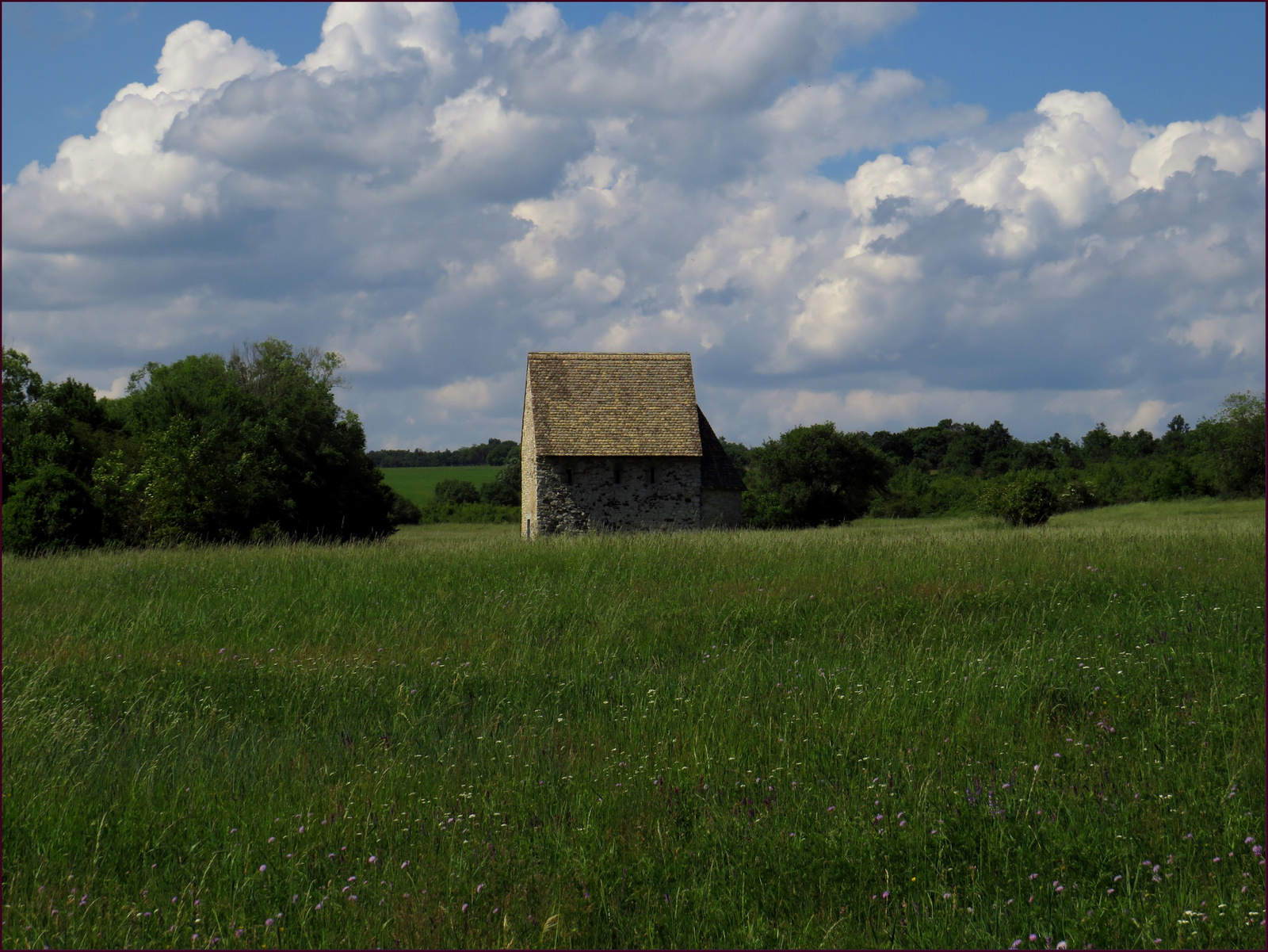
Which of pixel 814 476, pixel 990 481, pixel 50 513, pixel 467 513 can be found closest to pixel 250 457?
pixel 50 513

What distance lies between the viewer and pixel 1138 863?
376cm

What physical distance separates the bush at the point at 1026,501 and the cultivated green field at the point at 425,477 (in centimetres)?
5190

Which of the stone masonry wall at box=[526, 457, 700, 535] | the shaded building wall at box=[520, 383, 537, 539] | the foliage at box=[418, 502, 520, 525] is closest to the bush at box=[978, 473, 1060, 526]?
the stone masonry wall at box=[526, 457, 700, 535]

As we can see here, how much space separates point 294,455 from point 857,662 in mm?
33523

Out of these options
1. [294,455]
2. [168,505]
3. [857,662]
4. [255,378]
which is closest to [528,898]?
[857,662]

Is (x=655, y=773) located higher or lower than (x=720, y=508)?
lower

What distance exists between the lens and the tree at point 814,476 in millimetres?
46906

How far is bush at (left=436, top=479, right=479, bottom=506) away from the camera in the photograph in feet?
268

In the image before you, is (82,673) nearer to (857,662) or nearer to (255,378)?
(857,662)

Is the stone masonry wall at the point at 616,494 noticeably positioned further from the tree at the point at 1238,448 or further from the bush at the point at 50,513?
the tree at the point at 1238,448

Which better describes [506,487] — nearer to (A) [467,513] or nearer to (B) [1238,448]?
(A) [467,513]

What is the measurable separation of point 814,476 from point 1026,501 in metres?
13.1

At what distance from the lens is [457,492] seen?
83438 mm

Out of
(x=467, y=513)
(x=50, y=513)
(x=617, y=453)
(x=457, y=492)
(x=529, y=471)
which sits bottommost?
(x=467, y=513)
